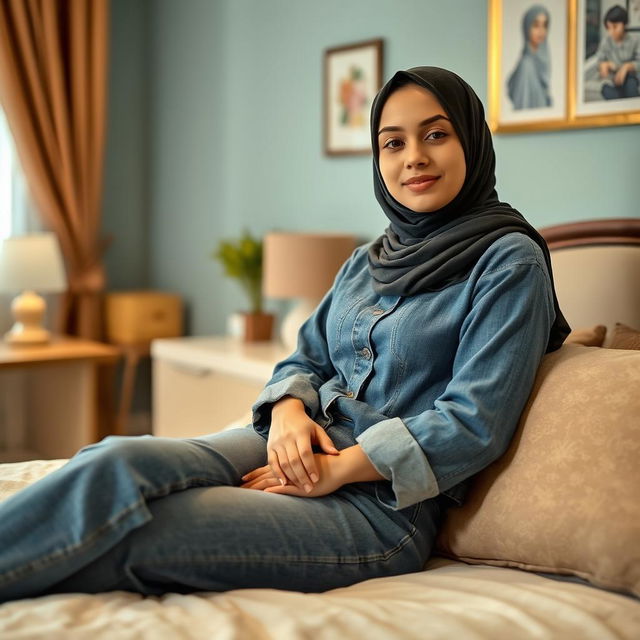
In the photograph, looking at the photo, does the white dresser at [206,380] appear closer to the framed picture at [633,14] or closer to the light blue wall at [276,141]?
the light blue wall at [276,141]

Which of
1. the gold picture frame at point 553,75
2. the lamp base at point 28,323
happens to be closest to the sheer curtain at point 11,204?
the lamp base at point 28,323

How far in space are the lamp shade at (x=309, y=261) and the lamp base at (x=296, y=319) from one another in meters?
0.08

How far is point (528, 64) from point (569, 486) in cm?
155

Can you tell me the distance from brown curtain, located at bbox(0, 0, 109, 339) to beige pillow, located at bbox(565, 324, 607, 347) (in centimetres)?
273

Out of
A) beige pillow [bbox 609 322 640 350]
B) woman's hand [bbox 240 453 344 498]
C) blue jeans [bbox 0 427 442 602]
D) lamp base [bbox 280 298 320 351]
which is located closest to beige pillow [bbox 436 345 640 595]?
blue jeans [bbox 0 427 442 602]

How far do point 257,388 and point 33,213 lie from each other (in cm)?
162

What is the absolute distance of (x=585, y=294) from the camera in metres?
2.29

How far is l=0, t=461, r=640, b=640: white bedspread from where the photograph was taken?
3.96 ft

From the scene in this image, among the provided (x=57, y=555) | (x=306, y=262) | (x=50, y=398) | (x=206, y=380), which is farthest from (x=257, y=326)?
(x=57, y=555)

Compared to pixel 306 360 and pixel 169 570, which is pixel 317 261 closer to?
pixel 306 360

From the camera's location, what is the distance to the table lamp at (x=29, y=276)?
352 cm

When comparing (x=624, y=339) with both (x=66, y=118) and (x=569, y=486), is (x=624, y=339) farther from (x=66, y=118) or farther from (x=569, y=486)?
(x=66, y=118)

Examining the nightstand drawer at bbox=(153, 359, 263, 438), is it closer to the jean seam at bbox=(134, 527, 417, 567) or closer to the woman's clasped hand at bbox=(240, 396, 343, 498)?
the woman's clasped hand at bbox=(240, 396, 343, 498)

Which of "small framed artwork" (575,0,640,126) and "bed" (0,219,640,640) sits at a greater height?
"small framed artwork" (575,0,640,126)
